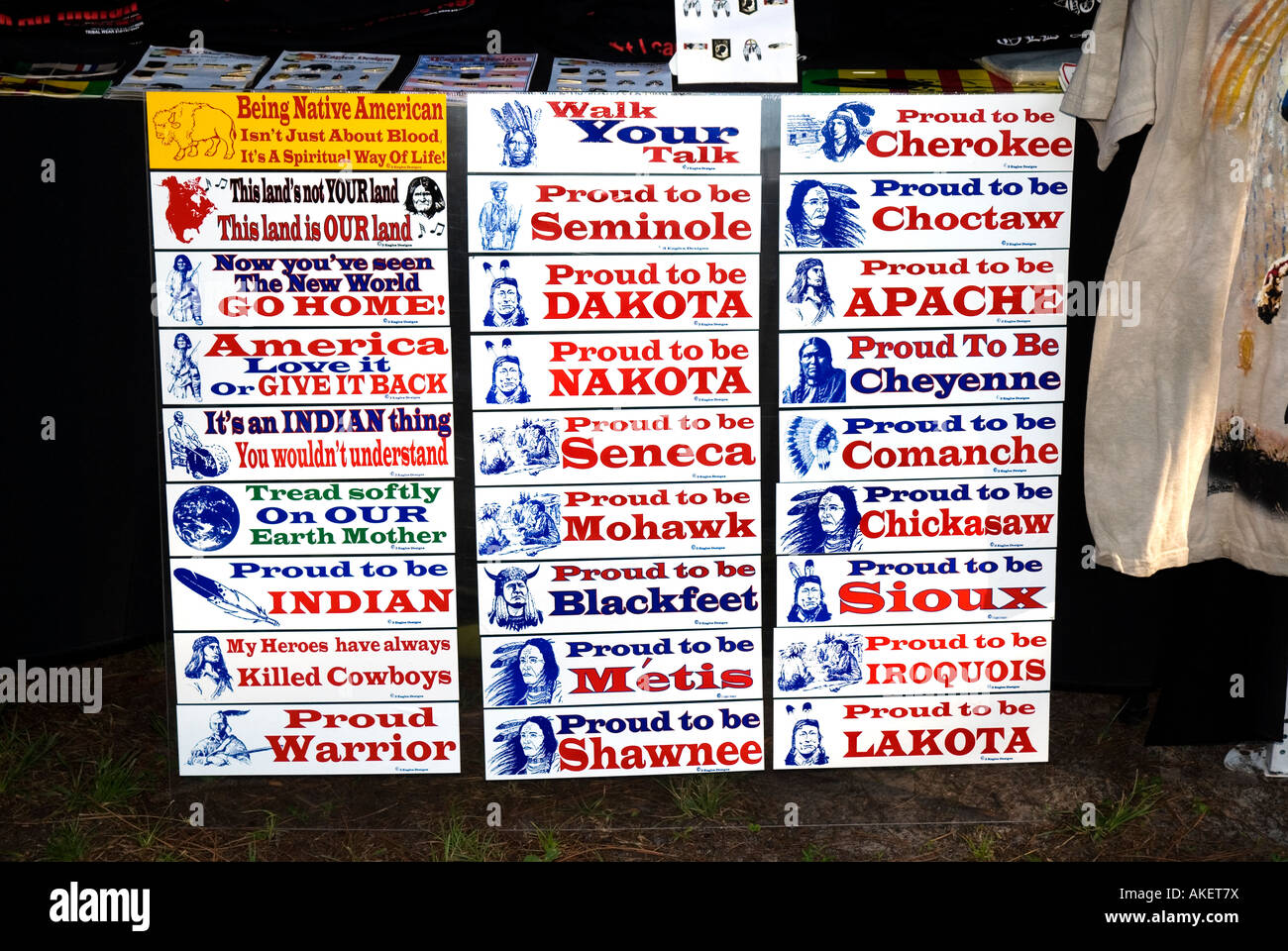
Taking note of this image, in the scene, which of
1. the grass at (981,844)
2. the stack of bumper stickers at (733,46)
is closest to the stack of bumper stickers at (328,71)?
the stack of bumper stickers at (733,46)

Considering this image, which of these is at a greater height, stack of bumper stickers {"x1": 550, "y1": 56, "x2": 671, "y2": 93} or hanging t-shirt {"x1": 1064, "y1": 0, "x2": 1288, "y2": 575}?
stack of bumper stickers {"x1": 550, "y1": 56, "x2": 671, "y2": 93}

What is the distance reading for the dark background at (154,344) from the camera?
326 centimetres

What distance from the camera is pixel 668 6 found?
Answer: 3414 millimetres

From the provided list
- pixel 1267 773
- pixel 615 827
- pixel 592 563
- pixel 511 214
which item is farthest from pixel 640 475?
pixel 1267 773

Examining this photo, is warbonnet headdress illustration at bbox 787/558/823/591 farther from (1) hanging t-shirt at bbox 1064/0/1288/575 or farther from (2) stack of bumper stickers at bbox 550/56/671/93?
(2) stack of bumper stickers at bbox 550/56/671/93

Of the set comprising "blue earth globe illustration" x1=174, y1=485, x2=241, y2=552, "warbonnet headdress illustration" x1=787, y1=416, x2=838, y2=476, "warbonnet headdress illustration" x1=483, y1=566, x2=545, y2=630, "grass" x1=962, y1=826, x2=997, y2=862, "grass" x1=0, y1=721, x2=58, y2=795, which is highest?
"warbonnet headdress illustration" x1=787, y1=416, x2=838, y2=476

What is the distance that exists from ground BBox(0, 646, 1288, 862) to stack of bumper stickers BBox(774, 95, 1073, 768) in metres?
0.16

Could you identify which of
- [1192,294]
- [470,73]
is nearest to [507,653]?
[470,73]

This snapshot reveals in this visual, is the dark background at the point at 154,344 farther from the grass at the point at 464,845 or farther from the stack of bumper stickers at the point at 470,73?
the grass at the point at 464,845

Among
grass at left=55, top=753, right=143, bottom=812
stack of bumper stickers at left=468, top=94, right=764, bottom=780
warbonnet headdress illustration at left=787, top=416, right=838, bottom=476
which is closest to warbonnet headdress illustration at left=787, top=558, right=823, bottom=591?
stack of bumper stickers at left=468, top=94, right=764, bottom=780

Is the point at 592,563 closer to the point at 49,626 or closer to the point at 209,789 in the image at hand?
the point at 209,789

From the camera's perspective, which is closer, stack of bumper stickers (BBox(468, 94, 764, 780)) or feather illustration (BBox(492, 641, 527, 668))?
stack of bumper stickers (BBox(468, 94, 764, 780))

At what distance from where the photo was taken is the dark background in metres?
3.26

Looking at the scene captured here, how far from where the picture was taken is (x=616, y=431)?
3.25m
